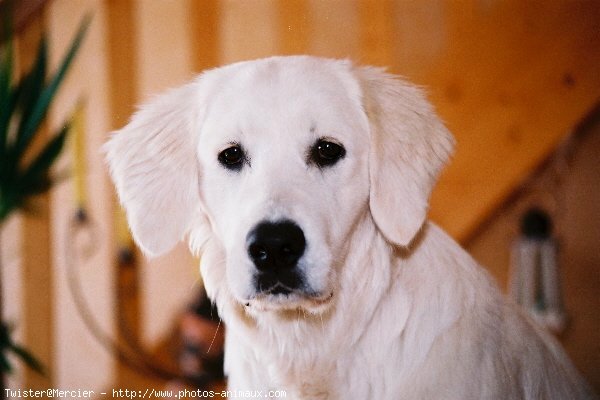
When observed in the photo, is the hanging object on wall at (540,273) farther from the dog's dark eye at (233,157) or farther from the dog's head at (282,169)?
the dog's dark eye at (233,157)

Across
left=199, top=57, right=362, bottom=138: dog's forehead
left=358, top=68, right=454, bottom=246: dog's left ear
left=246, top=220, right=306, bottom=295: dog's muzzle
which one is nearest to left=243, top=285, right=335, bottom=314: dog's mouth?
left=246, top=220, right=306, bottom=295: dog's muzzle

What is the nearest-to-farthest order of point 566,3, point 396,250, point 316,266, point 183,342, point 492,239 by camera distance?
point 316,266 < point 396,250 < point 566,3 < point 492,239 < point 183,342

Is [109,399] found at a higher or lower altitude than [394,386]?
lower

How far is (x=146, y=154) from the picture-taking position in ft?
3.84

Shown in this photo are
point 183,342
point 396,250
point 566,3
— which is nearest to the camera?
point 396,250

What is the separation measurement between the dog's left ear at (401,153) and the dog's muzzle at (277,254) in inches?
7.7

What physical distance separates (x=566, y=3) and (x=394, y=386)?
163 cm

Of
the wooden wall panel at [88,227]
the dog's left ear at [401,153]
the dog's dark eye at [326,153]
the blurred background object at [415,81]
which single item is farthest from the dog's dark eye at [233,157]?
the wooden wall panel at [88,227]

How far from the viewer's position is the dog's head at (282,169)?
973mm

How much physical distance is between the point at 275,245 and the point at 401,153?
320 mm

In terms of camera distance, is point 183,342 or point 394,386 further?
point 183,342

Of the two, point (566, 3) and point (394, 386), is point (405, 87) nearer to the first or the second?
point (394, 386)

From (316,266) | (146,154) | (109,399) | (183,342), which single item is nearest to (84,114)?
(183,342)

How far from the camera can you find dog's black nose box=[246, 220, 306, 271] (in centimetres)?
93
